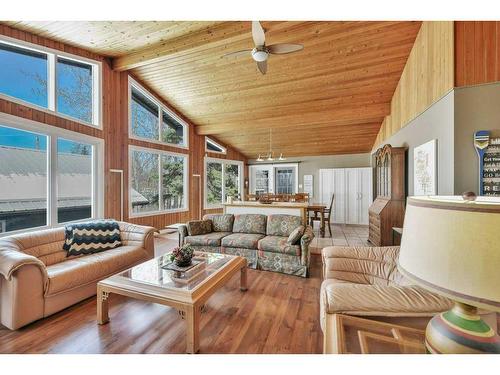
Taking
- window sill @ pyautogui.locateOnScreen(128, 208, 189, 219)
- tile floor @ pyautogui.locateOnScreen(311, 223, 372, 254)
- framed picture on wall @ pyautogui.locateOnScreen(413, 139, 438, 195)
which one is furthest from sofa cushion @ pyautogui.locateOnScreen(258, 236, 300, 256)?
window sill @ pyautogui.locateOnScreen(128, 208, 189, 219)

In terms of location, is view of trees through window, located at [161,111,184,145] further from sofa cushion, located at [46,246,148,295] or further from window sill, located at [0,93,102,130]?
sofa cushion, located at [46,246,148,295]

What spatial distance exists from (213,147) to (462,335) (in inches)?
304

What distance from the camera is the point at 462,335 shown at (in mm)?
753

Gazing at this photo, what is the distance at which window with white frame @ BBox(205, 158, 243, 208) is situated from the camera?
7742 mm

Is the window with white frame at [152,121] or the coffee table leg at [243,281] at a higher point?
the window with white frame at [152,121]

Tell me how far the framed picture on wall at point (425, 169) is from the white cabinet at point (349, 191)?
11.6 ft

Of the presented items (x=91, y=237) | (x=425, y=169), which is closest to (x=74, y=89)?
(x=91, y=237)

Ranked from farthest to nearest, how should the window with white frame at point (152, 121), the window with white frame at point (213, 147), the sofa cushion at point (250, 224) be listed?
the window with white frame at point (213, 147) → the window with white frame at point (152, 121) → the sofa cushion at point (250, 224)

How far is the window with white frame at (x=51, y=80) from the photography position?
335cm

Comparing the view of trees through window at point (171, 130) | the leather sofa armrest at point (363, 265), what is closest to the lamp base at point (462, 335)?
the leather sofa armrest at point (363, 265)

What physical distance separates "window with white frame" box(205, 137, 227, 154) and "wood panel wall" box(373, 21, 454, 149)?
17.3 feet

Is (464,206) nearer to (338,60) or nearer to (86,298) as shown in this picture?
(86,298)

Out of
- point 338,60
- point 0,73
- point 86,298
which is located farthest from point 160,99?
point 86,298

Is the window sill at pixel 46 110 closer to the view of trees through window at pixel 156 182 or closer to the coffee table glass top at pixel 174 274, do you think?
the view of trees through window at pixel 156 182
